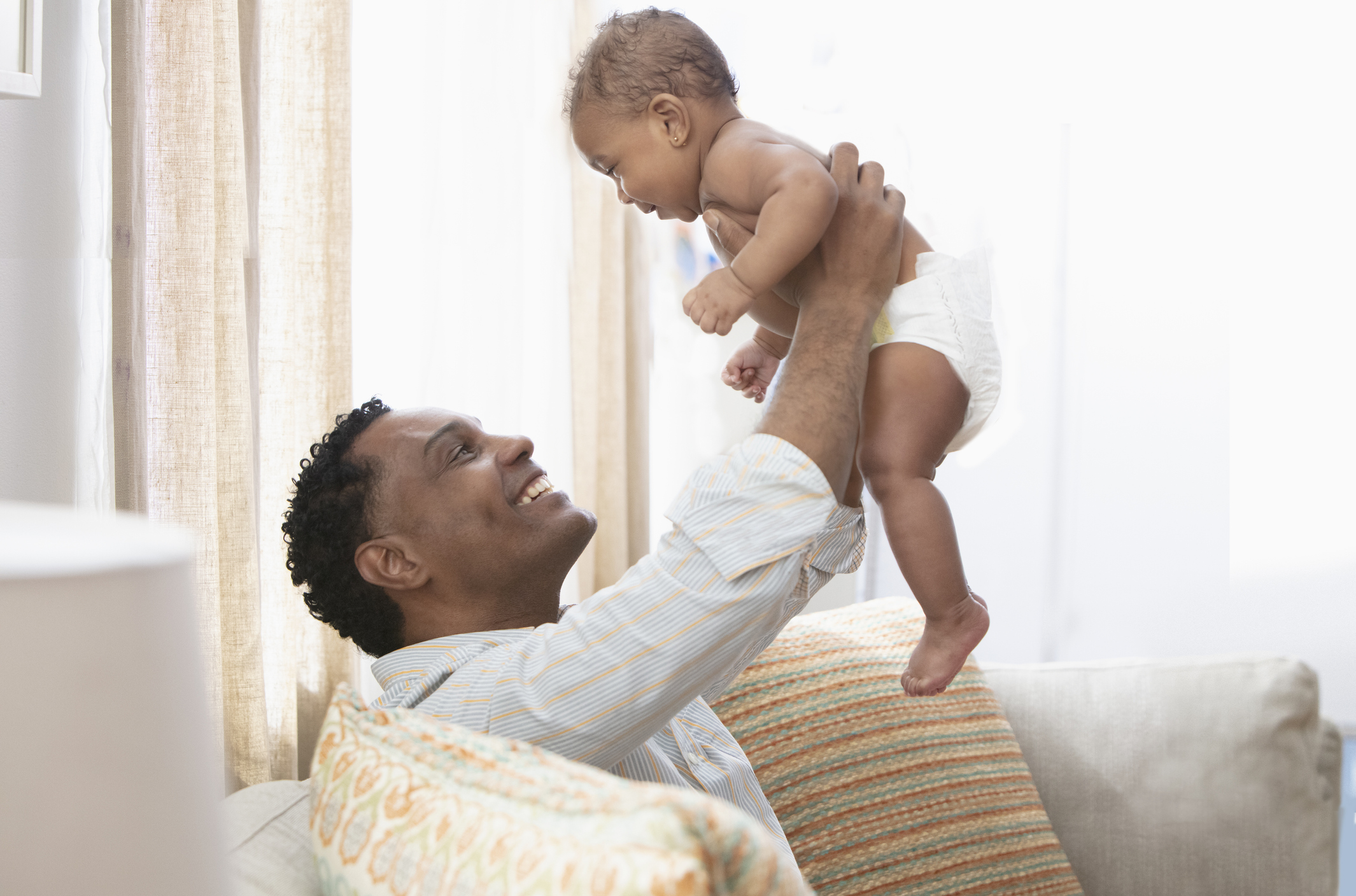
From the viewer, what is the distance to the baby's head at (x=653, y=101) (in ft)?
3.95

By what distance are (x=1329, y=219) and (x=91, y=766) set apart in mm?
2884

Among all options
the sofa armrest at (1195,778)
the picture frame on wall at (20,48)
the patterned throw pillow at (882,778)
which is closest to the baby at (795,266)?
the patterned throw pillow at (882,778)

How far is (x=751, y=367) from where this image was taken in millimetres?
1387

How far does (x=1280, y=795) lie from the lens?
170cm

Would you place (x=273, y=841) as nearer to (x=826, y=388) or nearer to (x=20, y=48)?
(x=826, y=388)

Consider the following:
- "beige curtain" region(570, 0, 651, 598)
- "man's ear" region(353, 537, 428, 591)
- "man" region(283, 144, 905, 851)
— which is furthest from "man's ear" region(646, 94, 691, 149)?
"beige curtain" region(570, 0, 651, 598)

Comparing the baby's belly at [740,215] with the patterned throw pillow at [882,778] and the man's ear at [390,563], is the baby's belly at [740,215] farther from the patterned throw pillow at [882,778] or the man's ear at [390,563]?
the patterned throw pillow at [882,778]

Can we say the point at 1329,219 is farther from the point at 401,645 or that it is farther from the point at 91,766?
the point at 91,766

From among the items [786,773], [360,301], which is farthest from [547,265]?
[786,773]

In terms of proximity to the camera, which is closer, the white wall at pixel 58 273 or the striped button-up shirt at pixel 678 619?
the striped button-up shirt at pixel 678 619

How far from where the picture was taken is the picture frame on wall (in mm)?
1111

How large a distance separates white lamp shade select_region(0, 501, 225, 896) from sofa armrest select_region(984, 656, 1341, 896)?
5.40 ft

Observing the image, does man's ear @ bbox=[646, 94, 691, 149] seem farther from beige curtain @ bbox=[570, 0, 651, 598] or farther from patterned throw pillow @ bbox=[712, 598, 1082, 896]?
beige curtain @ bbox=[570, 0, 651, 598]

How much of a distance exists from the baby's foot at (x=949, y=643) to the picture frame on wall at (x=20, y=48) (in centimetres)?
112
